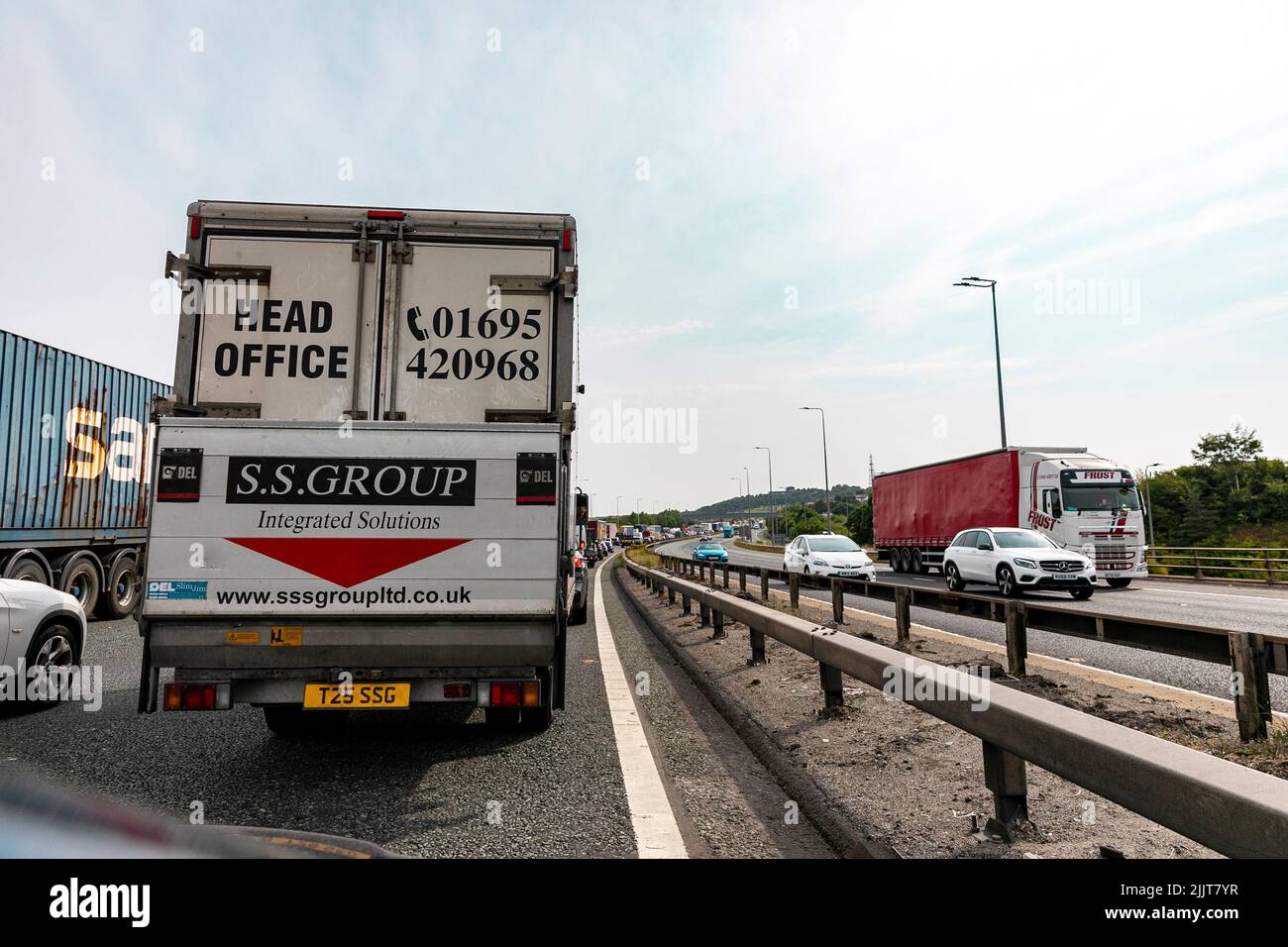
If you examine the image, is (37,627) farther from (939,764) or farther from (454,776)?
A: (939,764)

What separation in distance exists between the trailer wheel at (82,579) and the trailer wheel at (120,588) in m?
0.24

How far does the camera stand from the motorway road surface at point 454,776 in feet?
12.0

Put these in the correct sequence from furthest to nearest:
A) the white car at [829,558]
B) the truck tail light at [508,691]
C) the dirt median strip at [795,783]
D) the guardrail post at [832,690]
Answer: the white car at [829,558] < the guardrail post at [832,690] < the truck tail light at [508,691] < the dirt median strip at [795,783]

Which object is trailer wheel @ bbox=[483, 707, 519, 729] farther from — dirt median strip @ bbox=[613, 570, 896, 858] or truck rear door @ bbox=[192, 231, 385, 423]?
truck rear door @ bbox=[192, 231, 385, 423]

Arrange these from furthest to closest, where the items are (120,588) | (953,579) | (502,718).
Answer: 1. (953,579)
2. (120,588)
3. (502,718)

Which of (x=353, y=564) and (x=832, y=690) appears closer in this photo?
(x=353, y=564)

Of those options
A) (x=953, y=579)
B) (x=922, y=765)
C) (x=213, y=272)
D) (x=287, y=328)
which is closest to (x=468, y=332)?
(x=287, y=328)

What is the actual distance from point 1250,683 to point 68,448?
16.0 metres

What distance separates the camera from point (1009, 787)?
3.35 meters

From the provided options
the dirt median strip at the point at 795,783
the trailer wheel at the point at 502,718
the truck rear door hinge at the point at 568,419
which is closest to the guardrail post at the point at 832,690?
the dirt median strip at the point at 795,783

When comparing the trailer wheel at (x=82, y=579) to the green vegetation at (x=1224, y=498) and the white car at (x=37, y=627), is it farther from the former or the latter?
the green vegetation at (x=1224, y=498)

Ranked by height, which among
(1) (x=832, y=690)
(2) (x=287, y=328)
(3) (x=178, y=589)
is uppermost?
(2) (x=287, y=328)

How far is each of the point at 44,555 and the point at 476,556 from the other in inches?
486
